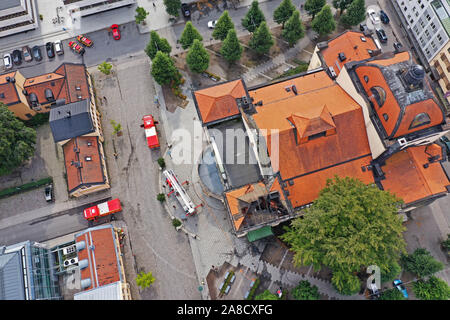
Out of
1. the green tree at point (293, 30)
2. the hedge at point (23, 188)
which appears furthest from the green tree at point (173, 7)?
the hedge at point (23, 188)

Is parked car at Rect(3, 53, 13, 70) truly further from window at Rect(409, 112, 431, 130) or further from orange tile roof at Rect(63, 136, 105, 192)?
window at Rect(409, 112, 431, 130)

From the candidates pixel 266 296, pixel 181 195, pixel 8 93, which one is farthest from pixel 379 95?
pixel 8 93

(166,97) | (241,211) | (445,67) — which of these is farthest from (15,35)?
(445,67)

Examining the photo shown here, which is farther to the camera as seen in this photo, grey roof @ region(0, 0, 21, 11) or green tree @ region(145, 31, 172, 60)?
grey roof @ region(0, 0, 21, 11)

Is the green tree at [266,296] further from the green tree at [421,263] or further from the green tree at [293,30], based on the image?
the green tree at [293,30]

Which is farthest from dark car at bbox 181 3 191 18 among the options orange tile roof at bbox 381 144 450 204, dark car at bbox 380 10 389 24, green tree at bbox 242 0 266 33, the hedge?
orange tile roof at bbox 381 144 450 204
